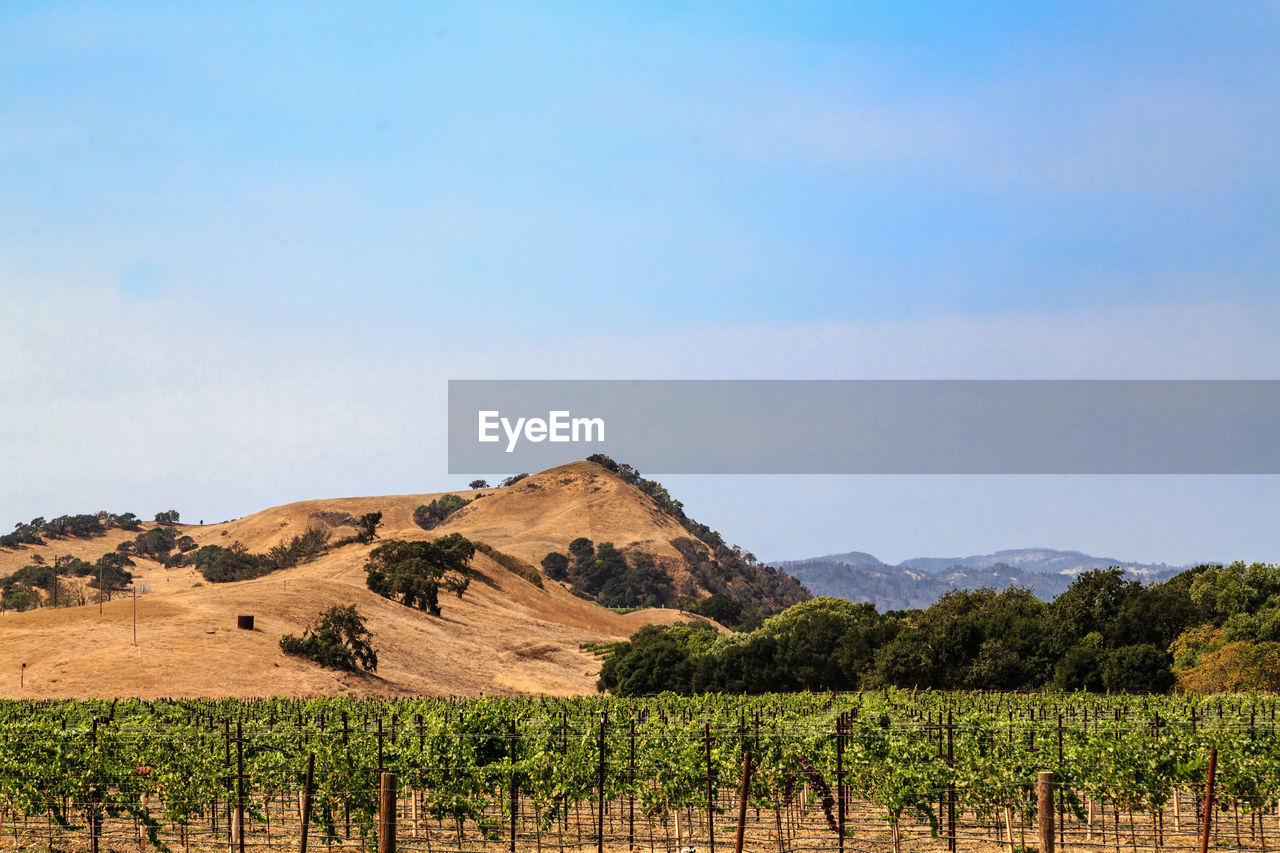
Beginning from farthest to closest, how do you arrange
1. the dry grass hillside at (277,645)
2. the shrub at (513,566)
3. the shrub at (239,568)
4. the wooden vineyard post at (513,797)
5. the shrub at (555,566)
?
the shrub at (555,566), the shrub at (513,566), the shrub at (239,568), the dry grass hillside at (277,645), the wooden vineyard post at (513,797)

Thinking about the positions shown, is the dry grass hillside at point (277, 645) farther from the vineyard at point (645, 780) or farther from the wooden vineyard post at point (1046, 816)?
the wooden vineyard post at point (1046, 816)

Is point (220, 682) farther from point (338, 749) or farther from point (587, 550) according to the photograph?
point (587, 550)

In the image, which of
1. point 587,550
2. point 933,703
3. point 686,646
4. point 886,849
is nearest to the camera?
point 886,849

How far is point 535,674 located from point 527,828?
61.8m

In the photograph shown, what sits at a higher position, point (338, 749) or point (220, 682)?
point (338, 749)

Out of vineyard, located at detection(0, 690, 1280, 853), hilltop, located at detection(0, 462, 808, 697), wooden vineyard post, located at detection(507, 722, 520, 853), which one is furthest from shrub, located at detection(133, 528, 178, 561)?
wooden vineyard post, located at detection(507, 722, 520, 853)

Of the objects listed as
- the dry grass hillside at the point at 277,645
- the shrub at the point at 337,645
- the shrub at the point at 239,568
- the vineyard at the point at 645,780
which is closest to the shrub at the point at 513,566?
the dry grass hillside at the point at 277,645

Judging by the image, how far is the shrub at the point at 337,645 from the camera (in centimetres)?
7219

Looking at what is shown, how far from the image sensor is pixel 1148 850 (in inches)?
867

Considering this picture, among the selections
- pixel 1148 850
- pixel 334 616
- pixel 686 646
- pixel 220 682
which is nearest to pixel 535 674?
pixel 686 646

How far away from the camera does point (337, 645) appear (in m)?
72.8

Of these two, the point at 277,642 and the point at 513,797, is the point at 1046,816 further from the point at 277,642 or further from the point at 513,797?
the point at 277,642

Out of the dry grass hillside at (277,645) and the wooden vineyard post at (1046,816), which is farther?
the dry grass hillside at (277,645)

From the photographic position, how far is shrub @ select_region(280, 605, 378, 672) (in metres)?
72.2
